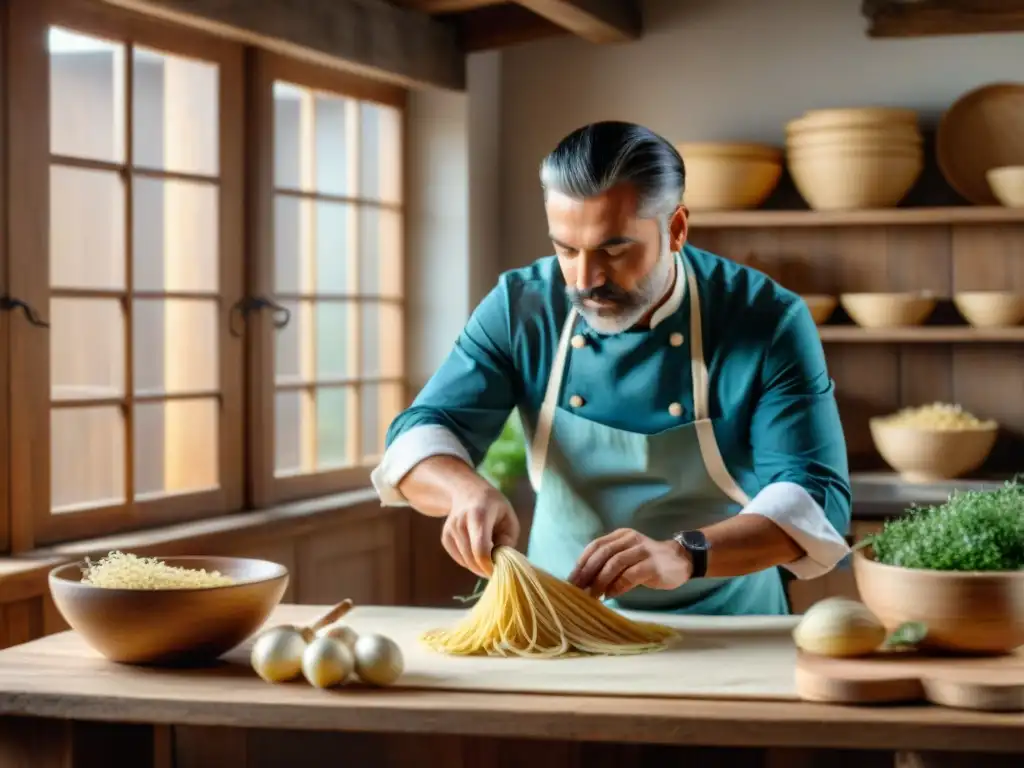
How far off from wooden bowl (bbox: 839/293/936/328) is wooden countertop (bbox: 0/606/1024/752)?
294cm

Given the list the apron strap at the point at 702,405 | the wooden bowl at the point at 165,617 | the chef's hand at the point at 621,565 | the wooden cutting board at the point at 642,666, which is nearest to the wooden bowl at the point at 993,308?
the apron strap at the point at 702,405

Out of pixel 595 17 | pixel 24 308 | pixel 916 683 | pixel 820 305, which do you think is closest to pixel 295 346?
pixel 24 308

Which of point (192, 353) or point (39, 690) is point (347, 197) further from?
point (39, 690)

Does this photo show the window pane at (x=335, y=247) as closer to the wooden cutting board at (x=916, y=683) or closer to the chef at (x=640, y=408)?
the chef at (x=640, y=408)

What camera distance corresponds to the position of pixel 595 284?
233cm

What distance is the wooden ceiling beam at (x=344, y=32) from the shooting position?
3609 mm

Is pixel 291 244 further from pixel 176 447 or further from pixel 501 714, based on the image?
pixel 501 714

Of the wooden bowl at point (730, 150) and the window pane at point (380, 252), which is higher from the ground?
the wooden bowl at point (730, 150)

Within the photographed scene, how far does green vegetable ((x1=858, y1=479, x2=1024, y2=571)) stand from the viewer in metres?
1.91

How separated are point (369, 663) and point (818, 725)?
1.86 ft

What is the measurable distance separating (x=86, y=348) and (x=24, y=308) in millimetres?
313

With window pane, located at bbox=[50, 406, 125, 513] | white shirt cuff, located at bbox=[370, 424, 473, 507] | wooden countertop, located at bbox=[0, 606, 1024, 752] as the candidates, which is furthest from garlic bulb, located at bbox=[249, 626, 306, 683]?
window pane, located at bbox=[50, 406, 125, 513]

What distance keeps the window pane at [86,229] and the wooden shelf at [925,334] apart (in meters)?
2.21

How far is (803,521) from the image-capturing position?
2213 mm
